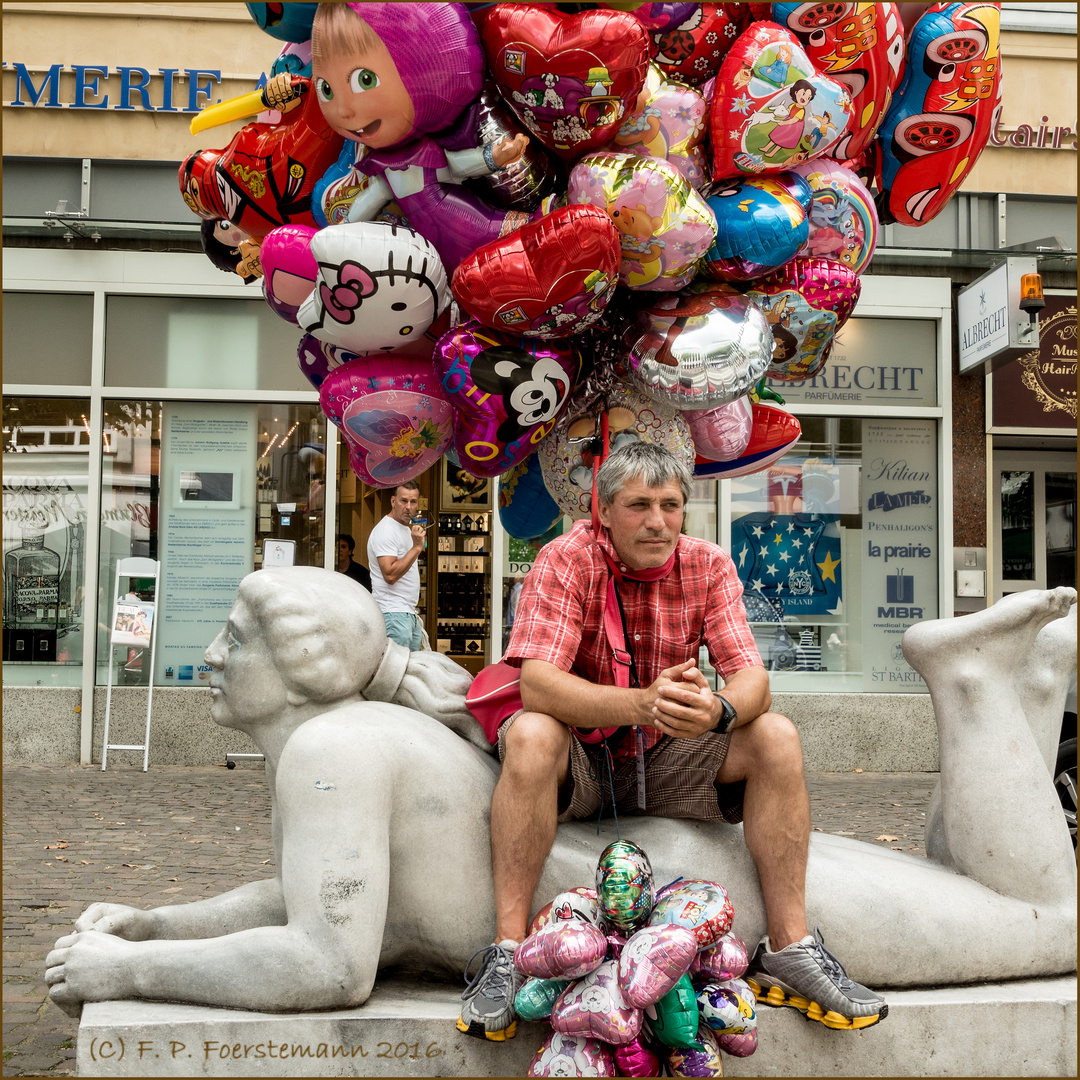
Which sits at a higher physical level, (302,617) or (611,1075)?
(302,617)

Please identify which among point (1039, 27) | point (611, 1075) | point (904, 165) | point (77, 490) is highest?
point (1039, 27)

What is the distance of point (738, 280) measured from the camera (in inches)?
122

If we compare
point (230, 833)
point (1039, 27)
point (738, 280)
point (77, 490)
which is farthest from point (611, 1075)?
point (1039, 27)

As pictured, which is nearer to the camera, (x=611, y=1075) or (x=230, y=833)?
(x=611, y=1075)

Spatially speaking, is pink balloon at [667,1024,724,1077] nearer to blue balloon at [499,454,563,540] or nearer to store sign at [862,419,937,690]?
blue balloon at [499,454,563,540]

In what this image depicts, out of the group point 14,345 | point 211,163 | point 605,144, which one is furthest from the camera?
point 14,345

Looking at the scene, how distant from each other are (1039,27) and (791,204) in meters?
8.76

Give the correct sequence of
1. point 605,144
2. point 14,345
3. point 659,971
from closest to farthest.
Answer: point 659,971, point 605,144, point 14,345

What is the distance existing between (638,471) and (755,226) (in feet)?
2.58

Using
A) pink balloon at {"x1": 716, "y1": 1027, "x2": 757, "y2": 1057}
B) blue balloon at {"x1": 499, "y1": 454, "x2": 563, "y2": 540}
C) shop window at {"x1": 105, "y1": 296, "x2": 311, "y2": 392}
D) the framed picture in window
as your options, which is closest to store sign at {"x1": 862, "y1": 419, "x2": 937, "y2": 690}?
the framed picture in window

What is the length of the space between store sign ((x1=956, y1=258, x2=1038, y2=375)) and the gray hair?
6.84m

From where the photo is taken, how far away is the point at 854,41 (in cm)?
307

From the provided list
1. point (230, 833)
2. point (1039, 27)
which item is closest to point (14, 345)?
point (230, 833)

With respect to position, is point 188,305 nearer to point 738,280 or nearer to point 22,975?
point 22,975
